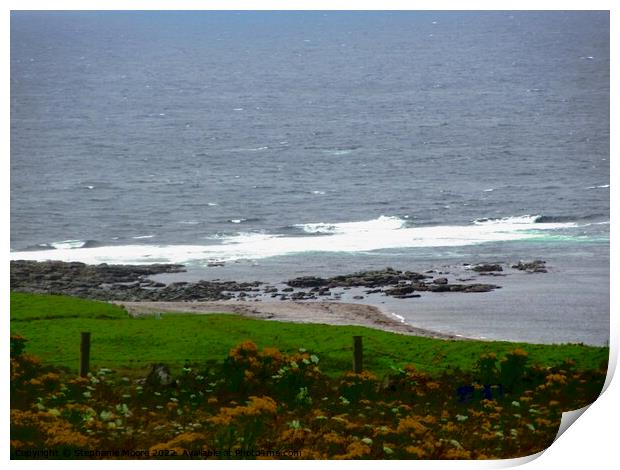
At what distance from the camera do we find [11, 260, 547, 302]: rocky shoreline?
48.3 feet

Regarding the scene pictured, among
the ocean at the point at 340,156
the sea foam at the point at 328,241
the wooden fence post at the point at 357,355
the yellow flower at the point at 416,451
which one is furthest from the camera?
the sea foam at the point at 328,241

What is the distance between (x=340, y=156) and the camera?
14.9 m

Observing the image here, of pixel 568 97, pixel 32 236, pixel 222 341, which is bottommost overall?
pixel 222 341

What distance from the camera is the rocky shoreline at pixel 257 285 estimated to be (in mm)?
14719

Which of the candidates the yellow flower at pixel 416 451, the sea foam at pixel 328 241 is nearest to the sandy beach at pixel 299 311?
the sea foam at pixel 328 241

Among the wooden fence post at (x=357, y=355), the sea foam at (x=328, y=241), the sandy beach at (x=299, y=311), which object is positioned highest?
the sea foam at (x=328, y=241)

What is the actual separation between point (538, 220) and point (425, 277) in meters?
1.26

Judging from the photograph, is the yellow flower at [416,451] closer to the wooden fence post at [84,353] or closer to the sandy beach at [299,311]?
the sandy beach at [299,311]

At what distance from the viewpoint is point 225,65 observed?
15086 mm

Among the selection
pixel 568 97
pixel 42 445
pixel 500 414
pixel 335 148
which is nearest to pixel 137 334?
pixel 42 445

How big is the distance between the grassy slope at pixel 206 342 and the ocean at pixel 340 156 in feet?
0.81

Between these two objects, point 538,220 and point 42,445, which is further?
point 538,220

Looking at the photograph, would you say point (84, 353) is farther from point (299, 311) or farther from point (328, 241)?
point (328, 241)

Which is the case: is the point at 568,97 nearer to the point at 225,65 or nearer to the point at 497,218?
the point at 497,218
